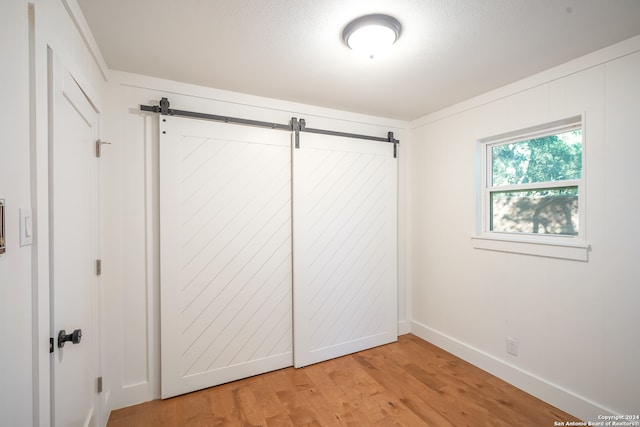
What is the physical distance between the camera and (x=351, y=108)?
9.28 ft

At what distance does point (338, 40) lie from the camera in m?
1.69

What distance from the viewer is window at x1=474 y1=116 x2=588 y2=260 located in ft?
6.65

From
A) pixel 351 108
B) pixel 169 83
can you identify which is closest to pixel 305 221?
pixel 351 108

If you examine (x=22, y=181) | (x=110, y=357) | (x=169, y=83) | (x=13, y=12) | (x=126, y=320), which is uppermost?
(x=169, y=83)

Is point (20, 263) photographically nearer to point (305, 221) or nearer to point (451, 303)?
point (305, 221)

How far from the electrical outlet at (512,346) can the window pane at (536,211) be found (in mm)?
919

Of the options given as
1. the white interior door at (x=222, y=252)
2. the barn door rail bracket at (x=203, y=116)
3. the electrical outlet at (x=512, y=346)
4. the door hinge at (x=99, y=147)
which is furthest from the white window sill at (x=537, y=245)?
the door hinge at (x=99, y=147)

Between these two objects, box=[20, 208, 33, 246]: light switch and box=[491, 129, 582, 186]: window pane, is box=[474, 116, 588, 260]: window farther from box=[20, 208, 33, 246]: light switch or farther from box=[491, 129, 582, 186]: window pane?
box=[20, 208, 33, 246]: light switch

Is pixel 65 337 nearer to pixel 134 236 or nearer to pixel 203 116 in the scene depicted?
pixel 134 236

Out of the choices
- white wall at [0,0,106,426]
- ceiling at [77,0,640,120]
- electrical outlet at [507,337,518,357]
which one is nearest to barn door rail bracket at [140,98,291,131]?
ceiling at [77,0,640,120]

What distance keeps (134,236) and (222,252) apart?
0.64 meters

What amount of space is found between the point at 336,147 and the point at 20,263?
235 cm

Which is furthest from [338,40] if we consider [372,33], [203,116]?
[203,116]

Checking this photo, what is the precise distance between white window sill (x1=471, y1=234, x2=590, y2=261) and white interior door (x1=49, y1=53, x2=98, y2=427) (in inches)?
116
